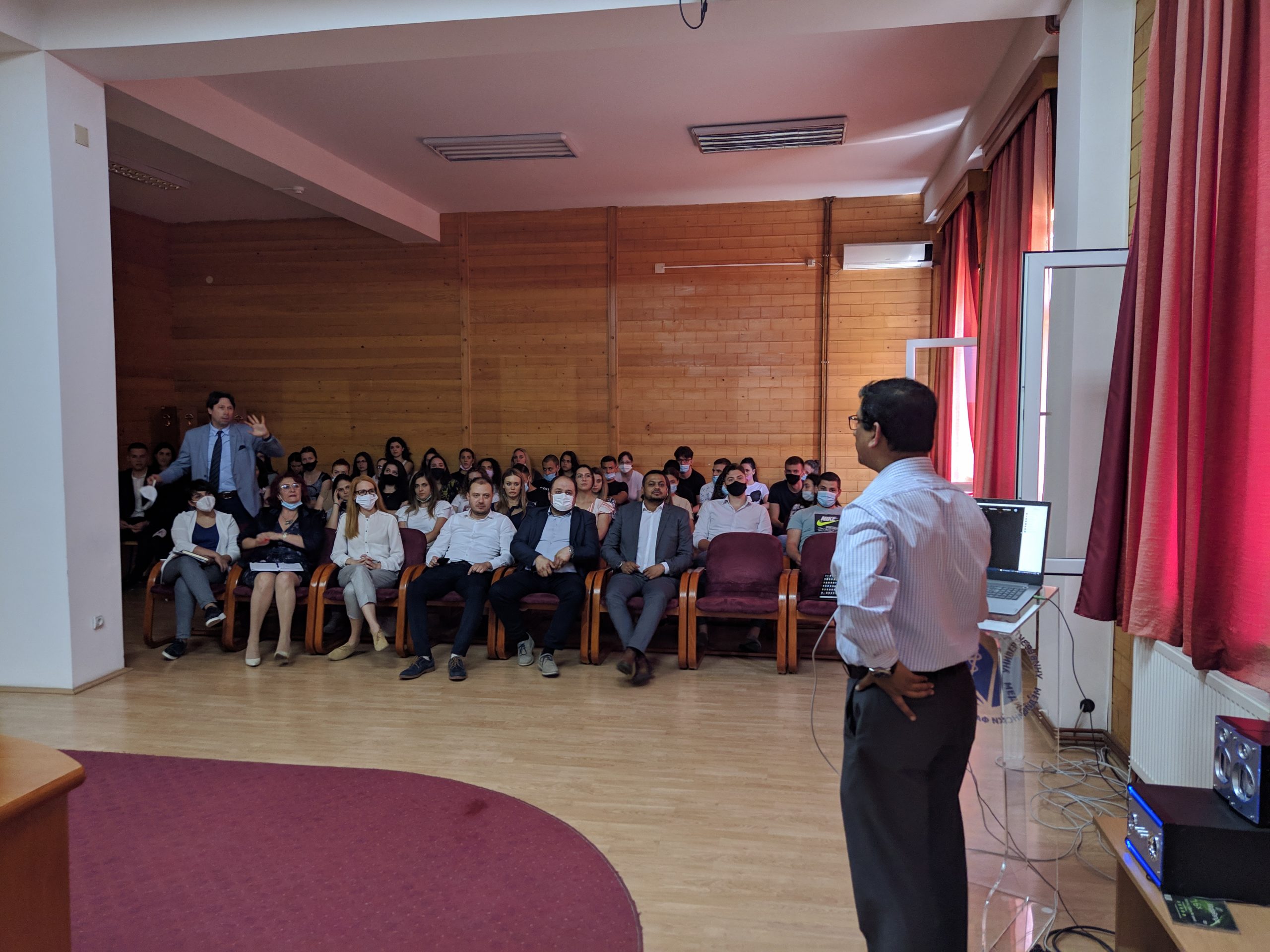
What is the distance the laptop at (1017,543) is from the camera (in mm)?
2691

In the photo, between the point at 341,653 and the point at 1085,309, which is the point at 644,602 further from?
the point at 1085,309

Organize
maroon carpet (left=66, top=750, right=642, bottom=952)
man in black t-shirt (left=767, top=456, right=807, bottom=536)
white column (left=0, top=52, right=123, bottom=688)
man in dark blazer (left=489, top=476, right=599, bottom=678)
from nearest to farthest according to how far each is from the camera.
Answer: maroon carpet (left=66, top=750, right=642, bottom=952) → white column (left=0, top=52, right=123, bottom=688) → man in dark blazer (left=489, top=476, right=599, bottom=678) → man in black t-shirt (left=767, top=456, right=807, bottom=536)

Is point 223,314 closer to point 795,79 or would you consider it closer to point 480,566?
point 480,566

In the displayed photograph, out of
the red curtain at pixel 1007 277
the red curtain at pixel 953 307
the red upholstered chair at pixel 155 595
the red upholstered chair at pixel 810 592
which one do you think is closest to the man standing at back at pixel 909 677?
the red upholstered chair at pixel 810 592

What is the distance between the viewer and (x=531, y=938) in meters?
2.38

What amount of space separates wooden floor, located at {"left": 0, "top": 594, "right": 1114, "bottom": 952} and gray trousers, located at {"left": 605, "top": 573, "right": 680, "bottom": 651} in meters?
0.25

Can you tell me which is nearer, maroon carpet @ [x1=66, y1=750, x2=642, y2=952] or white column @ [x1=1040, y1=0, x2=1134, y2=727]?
maroon carpet @ [x1=66, y1=750, x2=642, y2=952]

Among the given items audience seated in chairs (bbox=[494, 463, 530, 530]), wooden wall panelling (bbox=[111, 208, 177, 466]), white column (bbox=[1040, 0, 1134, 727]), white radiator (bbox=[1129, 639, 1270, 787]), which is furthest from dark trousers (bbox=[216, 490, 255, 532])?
Answer: white radiator (bbox=[1129, 639, 1270, 787])

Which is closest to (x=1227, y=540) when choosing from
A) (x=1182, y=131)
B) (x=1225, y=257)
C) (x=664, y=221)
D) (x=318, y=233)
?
(x=1225, y=257)

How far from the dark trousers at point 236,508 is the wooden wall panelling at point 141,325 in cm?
368

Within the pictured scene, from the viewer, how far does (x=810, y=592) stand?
5363 mm

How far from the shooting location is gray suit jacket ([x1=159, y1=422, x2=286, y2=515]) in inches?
251

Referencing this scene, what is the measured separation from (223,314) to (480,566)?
5.96 meters

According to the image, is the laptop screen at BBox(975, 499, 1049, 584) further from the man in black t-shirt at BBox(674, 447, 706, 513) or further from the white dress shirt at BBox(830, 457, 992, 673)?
the man in black t-shirt at BBox(674, 447, 706, 513)
